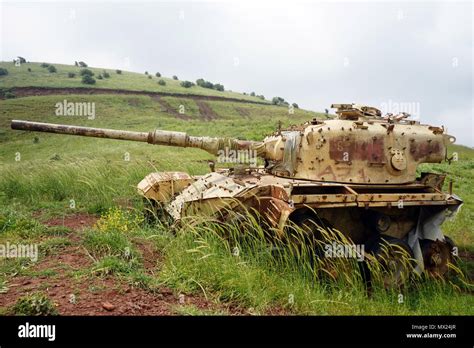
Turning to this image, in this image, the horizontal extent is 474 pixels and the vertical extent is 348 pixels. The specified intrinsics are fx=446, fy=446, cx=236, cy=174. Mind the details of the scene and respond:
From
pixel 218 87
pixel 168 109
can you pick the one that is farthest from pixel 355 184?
pixel 218 87

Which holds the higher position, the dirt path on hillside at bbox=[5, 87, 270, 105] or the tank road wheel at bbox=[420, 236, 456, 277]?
the dirt path on hillside at bbox=[5, 87, 270, 105]

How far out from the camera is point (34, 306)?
4.21 m

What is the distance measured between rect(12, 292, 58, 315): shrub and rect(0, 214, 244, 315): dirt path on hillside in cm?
11

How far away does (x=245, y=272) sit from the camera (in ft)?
17.4

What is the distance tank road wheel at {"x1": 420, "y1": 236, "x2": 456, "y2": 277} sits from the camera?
758 cm

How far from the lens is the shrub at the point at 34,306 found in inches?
165

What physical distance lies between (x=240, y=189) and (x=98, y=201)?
175 inches

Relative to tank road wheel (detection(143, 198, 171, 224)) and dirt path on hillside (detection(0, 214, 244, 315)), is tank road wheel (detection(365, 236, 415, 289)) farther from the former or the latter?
tank road wheel (detection(143, 198, 171, 224))

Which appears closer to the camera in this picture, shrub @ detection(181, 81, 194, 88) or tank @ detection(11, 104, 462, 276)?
tank @ detection(11, 104, 462, 276)

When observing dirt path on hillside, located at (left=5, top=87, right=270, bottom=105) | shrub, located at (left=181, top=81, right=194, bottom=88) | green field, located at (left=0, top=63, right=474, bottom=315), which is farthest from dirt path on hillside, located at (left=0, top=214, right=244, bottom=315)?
shrub, located at (left=181, top=81, right=194, bottom=88)

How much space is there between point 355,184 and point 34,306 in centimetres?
508

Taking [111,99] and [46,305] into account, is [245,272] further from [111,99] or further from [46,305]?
[111,99]

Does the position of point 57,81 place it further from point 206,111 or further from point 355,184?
point 355,184
